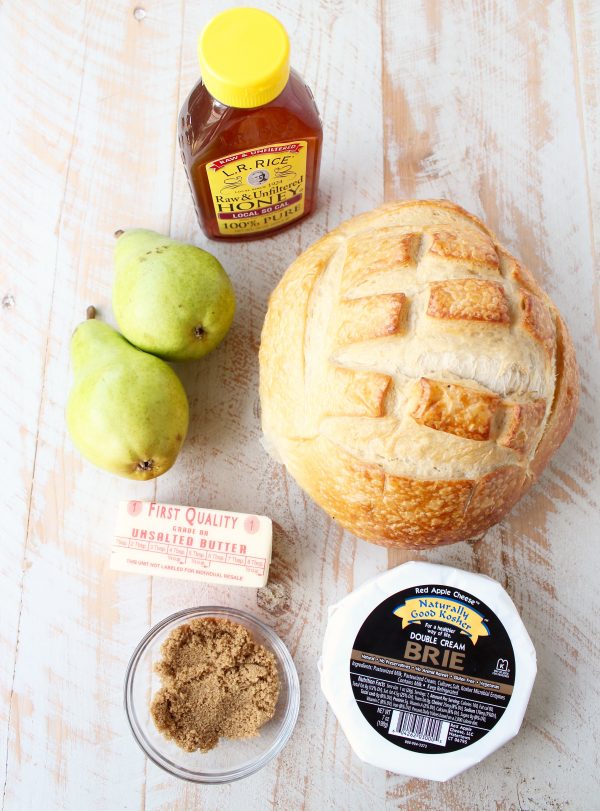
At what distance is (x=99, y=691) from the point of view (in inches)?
41.9

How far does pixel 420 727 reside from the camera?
1018mm

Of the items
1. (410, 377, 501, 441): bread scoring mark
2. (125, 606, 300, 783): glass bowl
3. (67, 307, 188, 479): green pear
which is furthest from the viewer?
(125, 606, 300, 783): glass bowl

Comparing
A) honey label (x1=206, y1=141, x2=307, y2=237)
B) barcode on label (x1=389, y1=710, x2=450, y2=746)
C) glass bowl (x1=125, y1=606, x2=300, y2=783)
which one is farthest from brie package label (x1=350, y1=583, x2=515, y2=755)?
honey label (x1=206, y1=141, x2=307, y2=237)

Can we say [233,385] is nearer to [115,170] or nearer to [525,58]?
[115,170]

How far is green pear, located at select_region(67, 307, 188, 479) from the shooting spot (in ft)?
3.03

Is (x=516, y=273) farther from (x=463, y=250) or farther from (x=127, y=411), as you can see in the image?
(x=127, y=411)

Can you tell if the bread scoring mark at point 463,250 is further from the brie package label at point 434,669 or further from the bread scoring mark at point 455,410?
the brie package label at point 434,669

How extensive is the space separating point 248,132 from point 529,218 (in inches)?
20.3

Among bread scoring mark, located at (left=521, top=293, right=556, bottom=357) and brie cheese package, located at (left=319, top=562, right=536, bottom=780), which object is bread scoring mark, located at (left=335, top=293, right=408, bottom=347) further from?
brie cheese package, located at (left=319, top=562, right=536, bottom=780)

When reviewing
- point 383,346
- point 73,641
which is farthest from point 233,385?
point 73,641

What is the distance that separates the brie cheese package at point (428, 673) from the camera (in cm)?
102

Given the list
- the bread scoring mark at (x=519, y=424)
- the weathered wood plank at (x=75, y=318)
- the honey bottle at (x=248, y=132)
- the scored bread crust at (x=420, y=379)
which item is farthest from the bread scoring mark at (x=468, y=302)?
the weathered wood plank at (x=75, y=318)

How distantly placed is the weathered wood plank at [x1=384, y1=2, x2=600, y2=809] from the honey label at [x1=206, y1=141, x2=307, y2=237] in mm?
211

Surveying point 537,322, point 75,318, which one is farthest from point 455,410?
point 75,318
